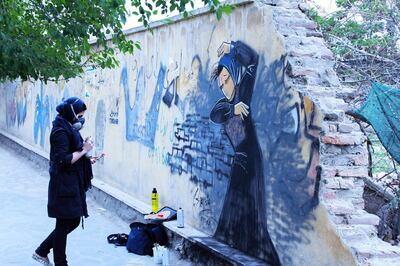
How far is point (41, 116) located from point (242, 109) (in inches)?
428

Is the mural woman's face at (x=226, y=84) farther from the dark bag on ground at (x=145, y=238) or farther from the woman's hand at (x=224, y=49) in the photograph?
the dark bag on ground at (x=145, y=238)

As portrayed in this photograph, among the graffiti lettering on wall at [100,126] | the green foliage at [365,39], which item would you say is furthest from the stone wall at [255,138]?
the green foliage at [365,39]

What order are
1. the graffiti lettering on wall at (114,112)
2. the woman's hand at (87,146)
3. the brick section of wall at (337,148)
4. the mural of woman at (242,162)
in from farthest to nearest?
the graffiti lettering on wall at (114,112) < the woman's hand at (87,146) < the mural of woman at (242,162) < the brick section of wall at (337,148)

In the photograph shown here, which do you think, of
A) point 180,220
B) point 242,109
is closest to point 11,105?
point 180,220

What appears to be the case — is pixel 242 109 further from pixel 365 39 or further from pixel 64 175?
pixel 365 39

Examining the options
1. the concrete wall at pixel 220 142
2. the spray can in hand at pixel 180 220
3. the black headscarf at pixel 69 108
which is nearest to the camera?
the concrete wall at pixel 220 142

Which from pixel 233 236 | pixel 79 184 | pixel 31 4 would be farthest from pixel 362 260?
pixel 31 4

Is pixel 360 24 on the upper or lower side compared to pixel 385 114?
upper

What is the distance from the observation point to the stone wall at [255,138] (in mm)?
4328

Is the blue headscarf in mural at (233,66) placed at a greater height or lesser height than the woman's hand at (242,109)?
greater

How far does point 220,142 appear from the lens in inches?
233

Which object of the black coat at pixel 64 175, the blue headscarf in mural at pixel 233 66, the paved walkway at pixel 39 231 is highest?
the blue headscarf in mural at pixel 233 66

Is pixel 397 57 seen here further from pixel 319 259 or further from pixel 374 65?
pixel 319 259

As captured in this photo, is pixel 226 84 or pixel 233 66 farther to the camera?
pixel 226 84
